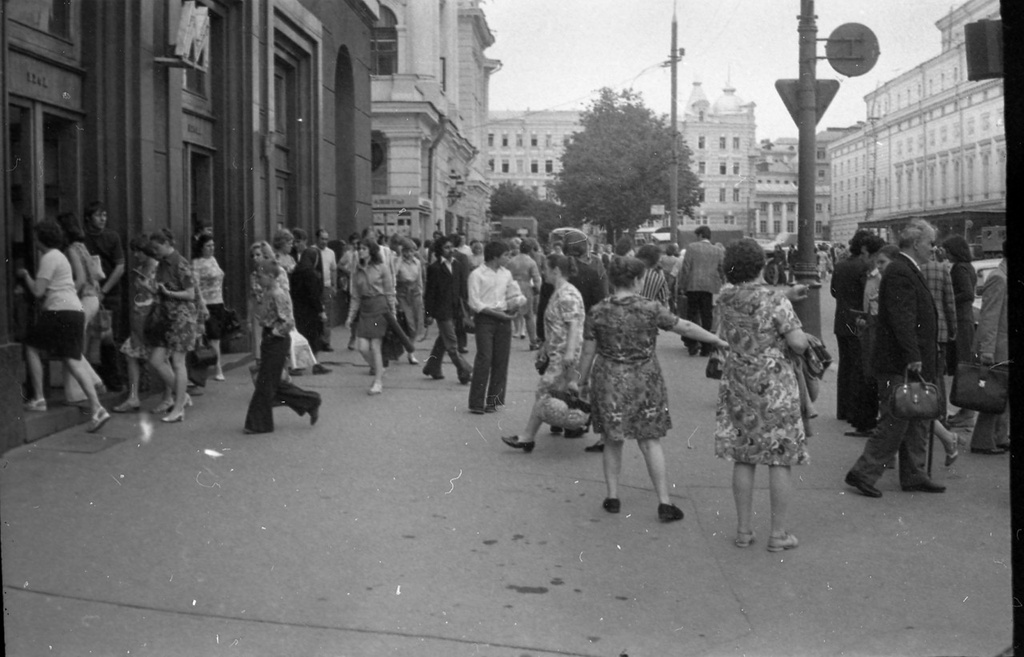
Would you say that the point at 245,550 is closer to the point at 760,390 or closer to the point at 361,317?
the point at 760,390

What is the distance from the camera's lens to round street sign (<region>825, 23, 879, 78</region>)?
38.9 feet

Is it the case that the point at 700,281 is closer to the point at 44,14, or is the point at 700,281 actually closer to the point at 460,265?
the point at 460,265

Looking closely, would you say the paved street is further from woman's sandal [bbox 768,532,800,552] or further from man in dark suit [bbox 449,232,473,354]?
man in dark suit [bbox 449,232,473,354]

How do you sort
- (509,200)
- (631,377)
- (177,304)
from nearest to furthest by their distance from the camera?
1. (631,377)
2. (177,304)
3. (509,200)

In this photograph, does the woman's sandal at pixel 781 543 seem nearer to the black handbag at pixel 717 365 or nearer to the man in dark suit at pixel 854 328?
the black handbag at pixel 717 365

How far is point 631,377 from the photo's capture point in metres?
6.98

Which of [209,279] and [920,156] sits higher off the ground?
[920,156]

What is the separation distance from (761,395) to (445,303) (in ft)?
24.5

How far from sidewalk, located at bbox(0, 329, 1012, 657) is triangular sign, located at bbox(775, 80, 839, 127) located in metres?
6.13

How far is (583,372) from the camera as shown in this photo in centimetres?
753

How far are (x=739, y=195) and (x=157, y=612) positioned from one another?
56564mm

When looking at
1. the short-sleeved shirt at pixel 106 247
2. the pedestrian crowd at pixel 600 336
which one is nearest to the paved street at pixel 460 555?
the pedestrian crowd at pixel 600 336

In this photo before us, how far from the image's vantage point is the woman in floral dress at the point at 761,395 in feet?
20.7

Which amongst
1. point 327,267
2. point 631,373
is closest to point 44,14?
point 631,373
